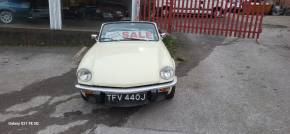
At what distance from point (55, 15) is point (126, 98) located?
19.2 feet

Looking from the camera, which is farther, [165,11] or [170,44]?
[165,11]

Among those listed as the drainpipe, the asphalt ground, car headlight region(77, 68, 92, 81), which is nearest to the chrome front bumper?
car headlight region(77, 68, 92, 81)

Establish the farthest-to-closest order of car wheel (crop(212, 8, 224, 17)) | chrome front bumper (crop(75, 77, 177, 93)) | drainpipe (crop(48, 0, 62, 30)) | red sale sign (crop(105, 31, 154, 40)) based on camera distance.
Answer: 1. car wheel (crop(212, 8, 224, 17))
2. drainpipe (crop(48, 0, 62, 30))
3. red sale sign (crop(105, 31, 154, 40))
4. chrome front bumper (crop(75, 77, 177, 93))

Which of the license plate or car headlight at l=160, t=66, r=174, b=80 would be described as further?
car headlight at l=160, t=66, r=174, b=80

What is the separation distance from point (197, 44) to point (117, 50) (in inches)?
192

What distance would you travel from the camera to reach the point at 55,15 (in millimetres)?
8508

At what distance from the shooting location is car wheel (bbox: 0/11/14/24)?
29.1 ft

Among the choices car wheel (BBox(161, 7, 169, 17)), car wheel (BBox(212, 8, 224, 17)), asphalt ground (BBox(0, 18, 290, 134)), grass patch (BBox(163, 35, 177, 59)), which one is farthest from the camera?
car wheel (BBox(212, 8, 224, 17))

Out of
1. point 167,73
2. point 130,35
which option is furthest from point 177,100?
point 130,35

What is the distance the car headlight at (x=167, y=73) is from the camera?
393cm

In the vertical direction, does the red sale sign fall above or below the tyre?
below

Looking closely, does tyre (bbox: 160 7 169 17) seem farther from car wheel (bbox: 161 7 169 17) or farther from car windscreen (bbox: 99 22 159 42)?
car windscreen (bbox: 99 22 159 42)

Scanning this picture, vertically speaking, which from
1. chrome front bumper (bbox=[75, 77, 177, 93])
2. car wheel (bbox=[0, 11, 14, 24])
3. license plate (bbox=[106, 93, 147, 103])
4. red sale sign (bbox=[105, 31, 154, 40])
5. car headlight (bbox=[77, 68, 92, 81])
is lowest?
license plate (bbox=[106, 93, 147, 103])

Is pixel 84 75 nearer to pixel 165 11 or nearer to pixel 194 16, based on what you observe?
pixel 165 11
